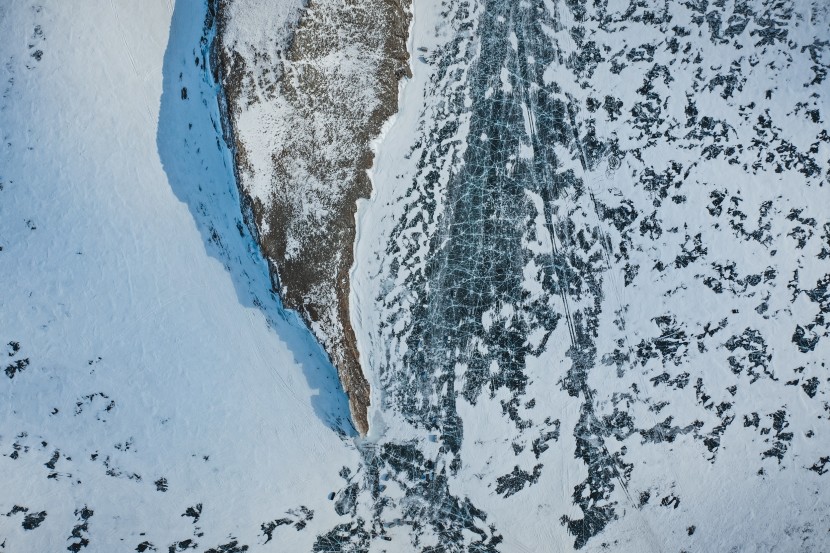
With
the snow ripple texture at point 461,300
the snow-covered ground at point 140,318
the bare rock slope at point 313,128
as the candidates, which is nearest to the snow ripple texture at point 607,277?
the snow ripple texture at point 461,300

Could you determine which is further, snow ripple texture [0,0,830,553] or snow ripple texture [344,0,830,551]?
snow ripple texture [344,0,830,551]

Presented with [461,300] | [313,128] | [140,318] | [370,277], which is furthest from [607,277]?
[140,318]

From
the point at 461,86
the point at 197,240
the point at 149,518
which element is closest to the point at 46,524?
the point at 149,518

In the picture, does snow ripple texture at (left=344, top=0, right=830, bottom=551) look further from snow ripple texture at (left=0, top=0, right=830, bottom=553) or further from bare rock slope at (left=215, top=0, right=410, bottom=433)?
bare rock slope at (left=215, top=0, right=410, bottom=433)

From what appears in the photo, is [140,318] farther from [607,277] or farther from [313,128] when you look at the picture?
[607,277]

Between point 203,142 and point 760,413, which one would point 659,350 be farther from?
point 203,142

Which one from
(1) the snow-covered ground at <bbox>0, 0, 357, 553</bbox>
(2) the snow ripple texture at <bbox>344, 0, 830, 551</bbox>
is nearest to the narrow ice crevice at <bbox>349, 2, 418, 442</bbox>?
(2) the snow ripple texture at <bbox>344, 0, 830, 551</bbox>
